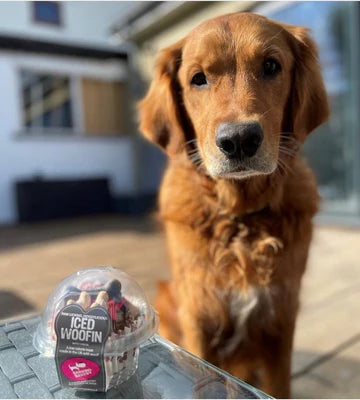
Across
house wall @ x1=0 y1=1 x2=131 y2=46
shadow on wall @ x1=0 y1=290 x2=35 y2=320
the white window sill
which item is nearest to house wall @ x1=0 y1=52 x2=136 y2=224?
the white window sill

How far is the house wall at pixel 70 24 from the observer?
5.77 m

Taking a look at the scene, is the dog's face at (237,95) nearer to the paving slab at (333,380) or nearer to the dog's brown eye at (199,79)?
the dog's brown eye at (199,79)

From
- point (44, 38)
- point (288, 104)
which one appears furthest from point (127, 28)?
point (288, 104)

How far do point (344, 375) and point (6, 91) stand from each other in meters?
6.97

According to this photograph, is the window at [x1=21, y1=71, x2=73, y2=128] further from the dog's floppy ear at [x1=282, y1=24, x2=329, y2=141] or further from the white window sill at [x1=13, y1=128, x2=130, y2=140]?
the dog's floppy ear at [x1=282, y1=24, x2=329, y2=141]

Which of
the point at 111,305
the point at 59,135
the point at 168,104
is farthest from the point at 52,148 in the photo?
the point at 111,305

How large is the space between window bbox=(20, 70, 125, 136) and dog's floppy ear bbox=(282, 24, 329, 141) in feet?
21.6

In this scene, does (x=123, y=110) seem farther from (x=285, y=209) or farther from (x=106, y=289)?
(x=106, y=289)

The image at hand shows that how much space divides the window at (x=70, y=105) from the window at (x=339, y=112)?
462 centimetres

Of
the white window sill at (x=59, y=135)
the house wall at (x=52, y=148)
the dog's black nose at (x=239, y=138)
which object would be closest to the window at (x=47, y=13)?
the house wall at (x=52, y=148)

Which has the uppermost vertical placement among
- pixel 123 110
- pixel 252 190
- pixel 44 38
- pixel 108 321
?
pixel 44 38

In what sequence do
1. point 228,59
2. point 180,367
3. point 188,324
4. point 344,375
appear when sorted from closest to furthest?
1. point 180,367
2. point 228,59
3. point 188,324
4. point 344,375

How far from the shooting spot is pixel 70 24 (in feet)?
21.4

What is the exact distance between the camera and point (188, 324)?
140cm
